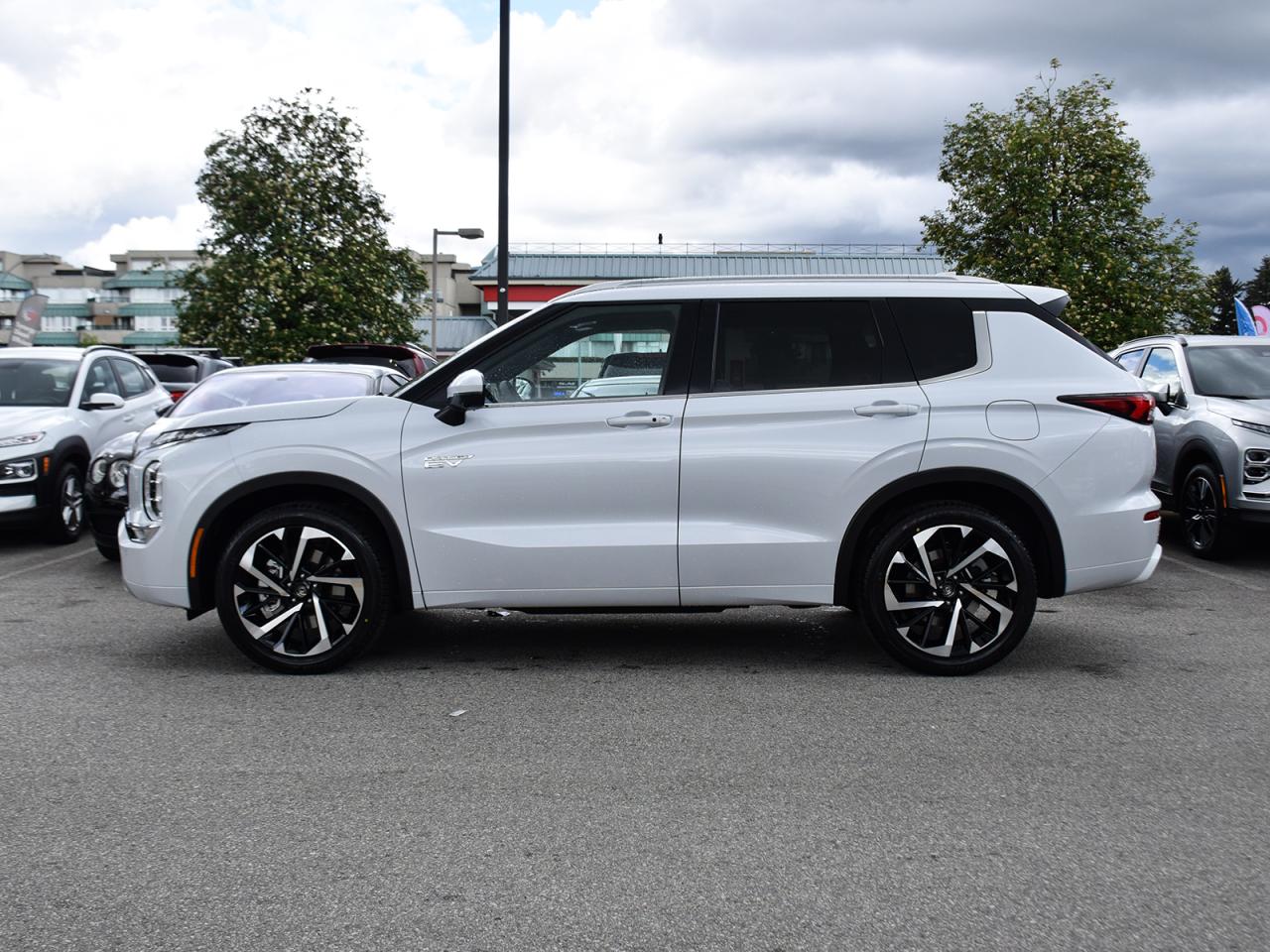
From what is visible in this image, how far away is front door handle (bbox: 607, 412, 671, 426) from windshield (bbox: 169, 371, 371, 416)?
4.33 metres

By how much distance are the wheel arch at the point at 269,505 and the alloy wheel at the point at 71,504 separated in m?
5.56

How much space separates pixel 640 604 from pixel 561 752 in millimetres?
1184

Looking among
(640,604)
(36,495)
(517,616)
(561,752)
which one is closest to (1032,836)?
(561,752)

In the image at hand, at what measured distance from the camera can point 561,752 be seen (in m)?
4.44

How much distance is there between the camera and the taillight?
554 cm

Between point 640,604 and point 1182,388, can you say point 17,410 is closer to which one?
point 640,604

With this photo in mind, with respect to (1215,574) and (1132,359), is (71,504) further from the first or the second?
(1132,359)

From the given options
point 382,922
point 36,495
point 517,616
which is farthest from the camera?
point 36,495

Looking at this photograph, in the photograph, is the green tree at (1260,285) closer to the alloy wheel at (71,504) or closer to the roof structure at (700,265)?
the roof structure at (700,265)

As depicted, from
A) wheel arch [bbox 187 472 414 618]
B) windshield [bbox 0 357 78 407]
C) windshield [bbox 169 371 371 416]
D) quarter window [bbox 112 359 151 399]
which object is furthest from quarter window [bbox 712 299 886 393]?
quarter window [bbox 112 359 151 399]

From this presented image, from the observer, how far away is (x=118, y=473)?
8734 mm

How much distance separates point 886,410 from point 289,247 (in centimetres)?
2518

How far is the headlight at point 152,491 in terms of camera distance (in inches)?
221

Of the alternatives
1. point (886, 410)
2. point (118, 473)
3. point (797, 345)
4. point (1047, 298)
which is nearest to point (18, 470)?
point (118, 473)
